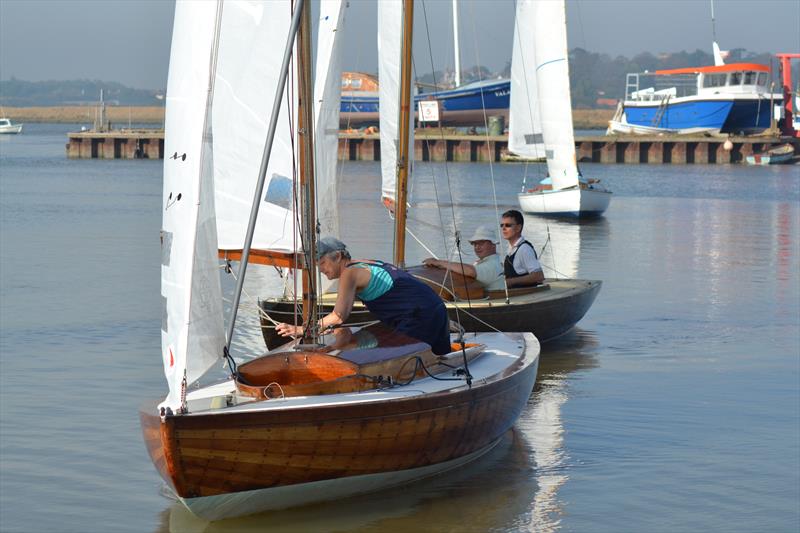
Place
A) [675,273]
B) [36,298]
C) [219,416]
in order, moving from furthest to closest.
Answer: [675,273], [36,298], [219,416]

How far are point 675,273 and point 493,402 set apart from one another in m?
15.8

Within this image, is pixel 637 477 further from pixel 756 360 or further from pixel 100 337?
pixel 100 337

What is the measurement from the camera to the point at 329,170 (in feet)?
49.0

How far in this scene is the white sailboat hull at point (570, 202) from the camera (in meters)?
36.8

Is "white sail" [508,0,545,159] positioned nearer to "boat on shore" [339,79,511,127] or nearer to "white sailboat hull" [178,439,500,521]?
"white sailboat hull" [178,439,500,521]

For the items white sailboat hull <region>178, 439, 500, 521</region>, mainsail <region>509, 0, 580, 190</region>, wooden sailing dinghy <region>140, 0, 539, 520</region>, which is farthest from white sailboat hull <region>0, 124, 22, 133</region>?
white sailboat hull <region>178, 439, 500, 521</region>

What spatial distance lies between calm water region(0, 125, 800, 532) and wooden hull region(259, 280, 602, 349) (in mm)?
482

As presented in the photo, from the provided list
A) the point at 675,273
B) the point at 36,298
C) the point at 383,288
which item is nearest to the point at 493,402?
the point at 383,288

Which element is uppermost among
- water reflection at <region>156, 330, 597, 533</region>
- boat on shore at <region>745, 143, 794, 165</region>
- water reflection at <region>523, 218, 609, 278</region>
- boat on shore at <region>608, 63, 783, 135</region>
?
boat on shore at <region>608, 63, 783, 135</region>

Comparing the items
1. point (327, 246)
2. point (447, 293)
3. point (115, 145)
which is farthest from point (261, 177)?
point (115, 145)

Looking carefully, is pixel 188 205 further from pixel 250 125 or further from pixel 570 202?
pixel 570 202

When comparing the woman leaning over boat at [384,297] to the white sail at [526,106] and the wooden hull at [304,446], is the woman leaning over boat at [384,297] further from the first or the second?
the white sail at [526,106]

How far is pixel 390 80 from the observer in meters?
16.9

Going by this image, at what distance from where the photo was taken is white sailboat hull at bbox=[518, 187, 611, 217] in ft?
121
